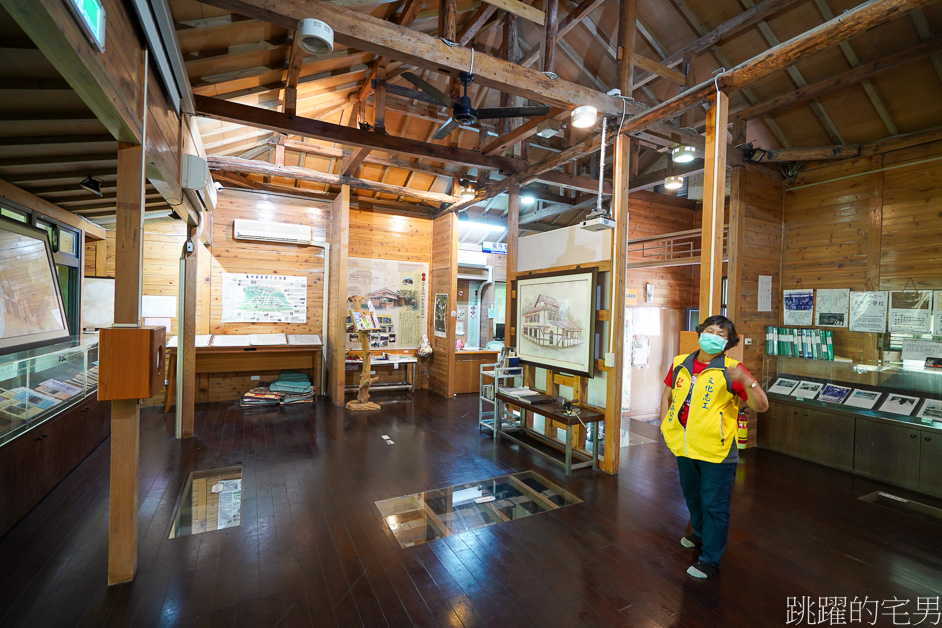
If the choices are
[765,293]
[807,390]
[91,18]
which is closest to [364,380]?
[91,18]

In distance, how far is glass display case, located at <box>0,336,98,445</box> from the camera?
118 inches

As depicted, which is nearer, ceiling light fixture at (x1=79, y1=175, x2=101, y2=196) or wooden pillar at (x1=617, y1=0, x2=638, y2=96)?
ceiling light fixture at (x1=79, y1=175, x2=101, y2=196)

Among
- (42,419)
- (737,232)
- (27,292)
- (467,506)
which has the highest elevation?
(737,232)

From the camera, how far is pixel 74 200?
499 centimetres

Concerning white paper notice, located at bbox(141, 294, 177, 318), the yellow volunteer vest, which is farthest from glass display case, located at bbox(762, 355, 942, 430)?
white paper notice, located at bbox(141, 294, 177, 318)

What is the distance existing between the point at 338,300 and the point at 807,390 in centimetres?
665

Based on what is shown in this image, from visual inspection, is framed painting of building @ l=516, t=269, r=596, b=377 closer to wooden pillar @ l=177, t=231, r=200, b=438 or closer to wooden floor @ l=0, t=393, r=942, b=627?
wooden floor @ l=0, t=393, r=942, b=627

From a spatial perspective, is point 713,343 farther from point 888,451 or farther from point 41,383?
point 41,383

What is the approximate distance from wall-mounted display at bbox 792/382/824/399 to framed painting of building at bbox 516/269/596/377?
2.88 meters

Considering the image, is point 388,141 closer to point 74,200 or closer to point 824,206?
point 74,200

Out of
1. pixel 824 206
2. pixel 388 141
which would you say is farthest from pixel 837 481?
pixel 388 141

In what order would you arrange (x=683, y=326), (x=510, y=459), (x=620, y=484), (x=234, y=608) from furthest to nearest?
(x=683, y=326) → (x=510, y=459) → (x=620, y=484) → (x=234, y=608)

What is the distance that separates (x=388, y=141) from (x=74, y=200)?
12.3ft

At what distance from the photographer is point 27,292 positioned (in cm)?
423
